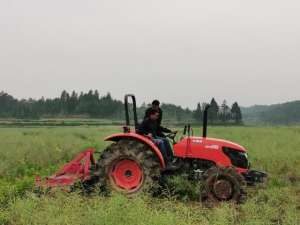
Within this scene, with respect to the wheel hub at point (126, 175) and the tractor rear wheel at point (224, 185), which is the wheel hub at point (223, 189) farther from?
the wheel hub at point (126, 175)

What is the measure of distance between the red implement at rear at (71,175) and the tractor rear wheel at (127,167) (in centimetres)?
25

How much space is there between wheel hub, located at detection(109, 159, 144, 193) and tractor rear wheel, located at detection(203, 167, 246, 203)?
4.25 feet

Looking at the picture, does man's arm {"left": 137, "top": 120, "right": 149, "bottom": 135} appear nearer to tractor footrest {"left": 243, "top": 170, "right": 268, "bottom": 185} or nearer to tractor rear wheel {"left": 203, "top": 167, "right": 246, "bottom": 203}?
tractor rear wheel {"left": 203, "top": 167, "right": 246, "bottom": 203}

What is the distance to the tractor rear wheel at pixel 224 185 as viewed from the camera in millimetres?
7816

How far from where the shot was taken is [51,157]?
1539 centimetres

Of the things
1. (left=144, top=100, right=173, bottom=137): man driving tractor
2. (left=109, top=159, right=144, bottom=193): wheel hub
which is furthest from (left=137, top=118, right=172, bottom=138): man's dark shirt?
(left=109, top=159, right=144, bottom=193): wheel hub

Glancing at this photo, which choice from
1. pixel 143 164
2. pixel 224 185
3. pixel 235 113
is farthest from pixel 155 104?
pixel 235 113

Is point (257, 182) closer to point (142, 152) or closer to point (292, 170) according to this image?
point (142, 152)

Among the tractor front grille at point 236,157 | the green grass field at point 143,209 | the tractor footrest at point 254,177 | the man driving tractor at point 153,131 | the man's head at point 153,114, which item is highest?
the man's head at point 153,114

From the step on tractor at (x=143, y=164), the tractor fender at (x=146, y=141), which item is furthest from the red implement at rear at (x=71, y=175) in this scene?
Answer: the tractor fender at (x=146, y=141)

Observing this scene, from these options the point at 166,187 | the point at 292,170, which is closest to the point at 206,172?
the point at 166,187

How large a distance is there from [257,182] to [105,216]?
12.9 feet

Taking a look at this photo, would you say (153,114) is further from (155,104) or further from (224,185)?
(224,185)

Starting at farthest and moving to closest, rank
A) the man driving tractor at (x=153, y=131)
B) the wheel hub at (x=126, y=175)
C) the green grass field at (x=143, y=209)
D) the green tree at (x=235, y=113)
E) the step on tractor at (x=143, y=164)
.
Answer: the green tree at (x=235, y=113), the man driving tractor at (x=153, y=131), the wheel hub at (x=126, y=175), the step on tractor at (x=143, y=164), the green grass field at (x=143, y=209)
